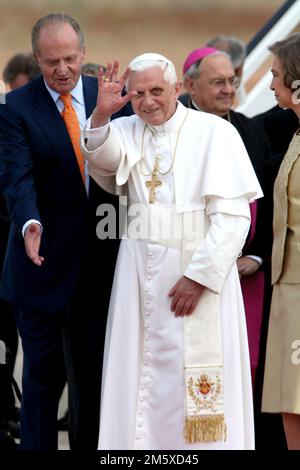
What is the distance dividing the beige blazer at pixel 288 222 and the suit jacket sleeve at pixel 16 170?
3.52 feet

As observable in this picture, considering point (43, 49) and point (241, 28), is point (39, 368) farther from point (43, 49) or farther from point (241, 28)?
point (241, 28)

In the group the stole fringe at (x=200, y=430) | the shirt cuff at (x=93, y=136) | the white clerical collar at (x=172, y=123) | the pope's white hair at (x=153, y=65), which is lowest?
the stole fringe at (x=200, y=430)

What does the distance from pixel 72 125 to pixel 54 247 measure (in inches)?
22.4

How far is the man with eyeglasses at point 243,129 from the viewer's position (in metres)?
6.56

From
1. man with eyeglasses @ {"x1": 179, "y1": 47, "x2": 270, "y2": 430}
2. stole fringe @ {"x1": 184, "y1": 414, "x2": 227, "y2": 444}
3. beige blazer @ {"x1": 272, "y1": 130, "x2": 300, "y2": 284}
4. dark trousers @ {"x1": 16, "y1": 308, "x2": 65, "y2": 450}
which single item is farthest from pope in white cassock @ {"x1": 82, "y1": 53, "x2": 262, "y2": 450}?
man with eyeglasses @ {"x1": 179, "y1": 47, "x2": 270, "y2": 430}

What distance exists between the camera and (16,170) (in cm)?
606

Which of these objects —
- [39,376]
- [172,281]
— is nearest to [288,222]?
[172,281]

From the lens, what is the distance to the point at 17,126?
615cm

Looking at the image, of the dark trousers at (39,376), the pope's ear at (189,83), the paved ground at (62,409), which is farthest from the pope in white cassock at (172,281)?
the paved ground at (62,409)

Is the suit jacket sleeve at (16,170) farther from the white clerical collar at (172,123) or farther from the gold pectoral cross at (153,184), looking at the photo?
the white clerical collar at (172,123)

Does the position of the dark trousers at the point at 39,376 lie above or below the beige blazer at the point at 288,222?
below

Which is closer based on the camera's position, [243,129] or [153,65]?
[153,65]

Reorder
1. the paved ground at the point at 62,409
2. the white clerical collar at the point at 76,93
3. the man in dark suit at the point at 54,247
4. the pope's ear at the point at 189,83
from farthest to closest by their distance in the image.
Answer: the paved ground at the point at 62,409
the pope's ear at the point at 189,83
the white clerical collar at the point at 76,93
the man in dark suit at the point at 54,247

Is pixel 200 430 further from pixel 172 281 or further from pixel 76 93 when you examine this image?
pixel 76 93
